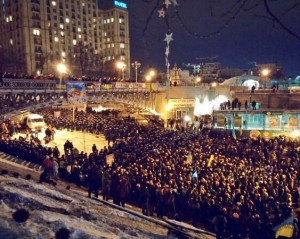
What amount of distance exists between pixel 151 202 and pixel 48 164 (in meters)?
5.97

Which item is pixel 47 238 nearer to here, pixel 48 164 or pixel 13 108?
pixel 48 164

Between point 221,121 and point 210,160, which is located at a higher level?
point 221,121

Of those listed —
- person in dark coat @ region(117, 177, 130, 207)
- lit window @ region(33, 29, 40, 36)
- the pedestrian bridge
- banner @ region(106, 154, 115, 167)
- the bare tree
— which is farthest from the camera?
lit window @ region(33, 29, 40, 36)

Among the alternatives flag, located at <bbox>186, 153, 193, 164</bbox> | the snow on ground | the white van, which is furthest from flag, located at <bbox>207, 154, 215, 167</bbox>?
the white van

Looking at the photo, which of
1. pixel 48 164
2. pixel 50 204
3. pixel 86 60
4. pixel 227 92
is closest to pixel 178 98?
pixel 227 92

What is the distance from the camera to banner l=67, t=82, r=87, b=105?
27.1m

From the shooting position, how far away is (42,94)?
28125mm

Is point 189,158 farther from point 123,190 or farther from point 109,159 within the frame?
point 123,190

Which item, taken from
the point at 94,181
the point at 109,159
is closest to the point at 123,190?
the point at 94,181

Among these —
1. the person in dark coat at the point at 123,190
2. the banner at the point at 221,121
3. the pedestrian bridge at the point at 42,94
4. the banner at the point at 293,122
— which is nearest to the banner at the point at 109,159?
the person in dark coat at the point at 123,190

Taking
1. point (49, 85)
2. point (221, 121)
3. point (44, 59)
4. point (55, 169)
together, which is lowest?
point (55, 169)

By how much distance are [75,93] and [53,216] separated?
18979 millimetres

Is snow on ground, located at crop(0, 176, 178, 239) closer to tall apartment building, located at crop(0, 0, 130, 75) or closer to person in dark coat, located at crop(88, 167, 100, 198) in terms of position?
person in dark coat, located at crop(88, 167, 100, 198)

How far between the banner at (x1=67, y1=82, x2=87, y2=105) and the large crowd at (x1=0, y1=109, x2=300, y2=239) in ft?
22.4
